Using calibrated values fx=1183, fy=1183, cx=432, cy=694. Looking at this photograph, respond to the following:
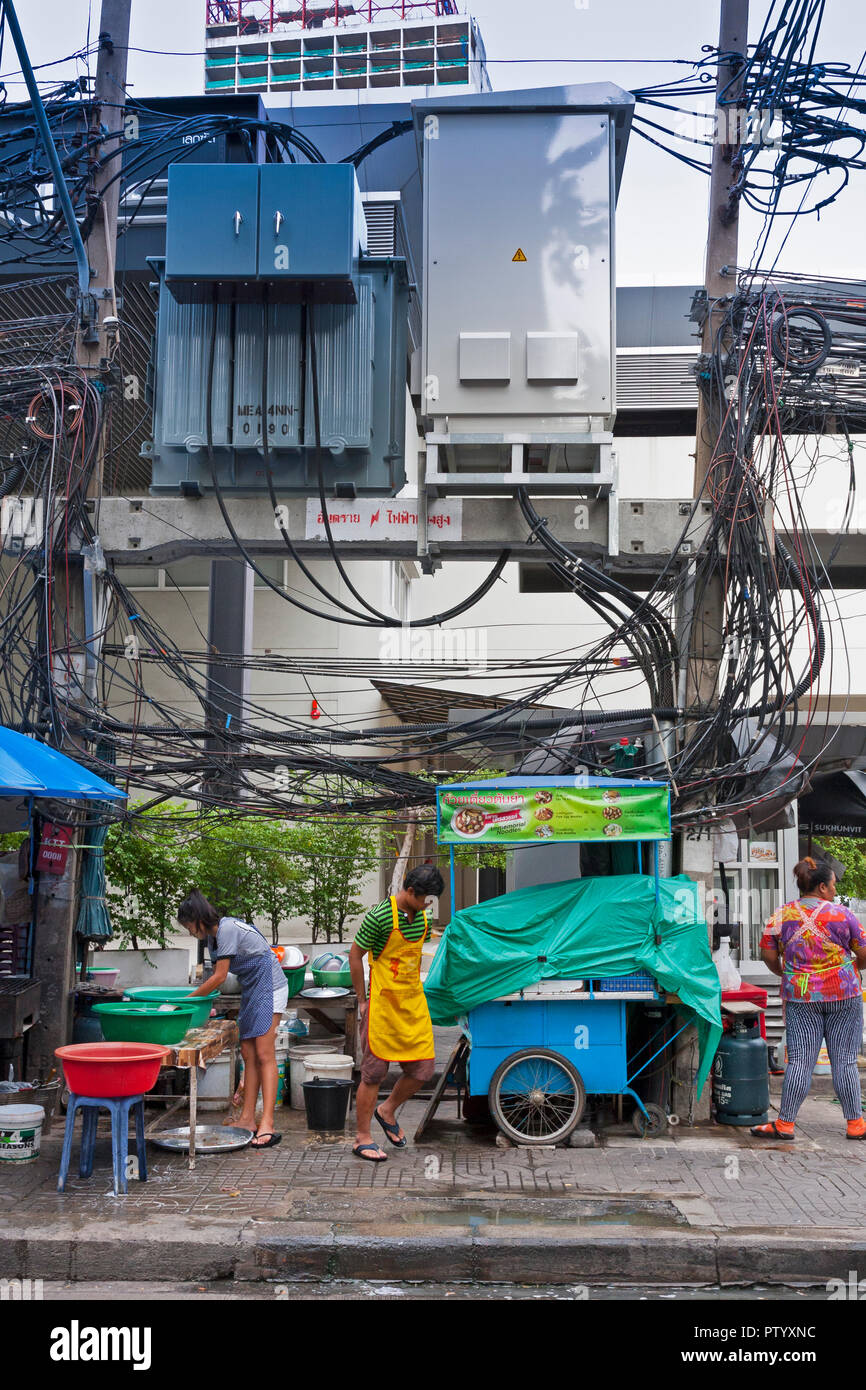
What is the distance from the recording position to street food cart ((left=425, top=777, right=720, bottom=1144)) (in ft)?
27.0

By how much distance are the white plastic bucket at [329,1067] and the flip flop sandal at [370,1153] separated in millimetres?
1011

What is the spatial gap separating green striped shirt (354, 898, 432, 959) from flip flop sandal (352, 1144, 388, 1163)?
4.03 ft

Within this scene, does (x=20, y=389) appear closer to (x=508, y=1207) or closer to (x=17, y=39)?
(x=17, y=39)

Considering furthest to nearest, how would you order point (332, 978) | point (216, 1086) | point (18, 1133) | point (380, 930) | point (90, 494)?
1. point (332, 978)
2. point (90, 494)
3. point (216, 1086)
4. point (380, 930)
5. point (18, 1133)

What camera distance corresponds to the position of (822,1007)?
8.45 m

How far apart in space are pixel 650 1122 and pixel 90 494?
6.51 metres

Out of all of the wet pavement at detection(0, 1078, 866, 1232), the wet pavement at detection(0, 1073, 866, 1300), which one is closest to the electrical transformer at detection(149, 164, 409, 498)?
the wet pavement at detection(0, 1078, 866, 1232)

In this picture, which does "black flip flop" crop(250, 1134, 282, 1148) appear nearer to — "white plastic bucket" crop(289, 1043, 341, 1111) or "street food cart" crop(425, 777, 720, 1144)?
"white plastic bucket" crop(289, 1043, 341, 1111)

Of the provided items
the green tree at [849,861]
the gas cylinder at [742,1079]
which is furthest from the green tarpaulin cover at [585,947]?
the green tree at [849,861]

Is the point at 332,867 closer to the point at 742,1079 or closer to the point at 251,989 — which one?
the point at 251,989

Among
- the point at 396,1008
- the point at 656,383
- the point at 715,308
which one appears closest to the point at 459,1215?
the point at 396,1008

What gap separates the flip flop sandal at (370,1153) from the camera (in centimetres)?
766

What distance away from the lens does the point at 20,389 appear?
9422 millimetres
